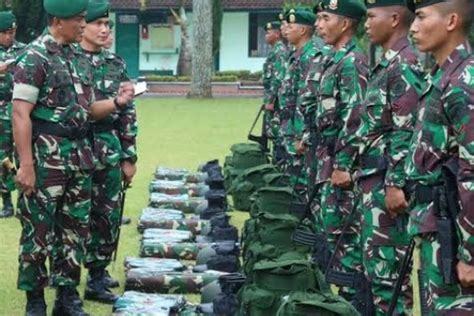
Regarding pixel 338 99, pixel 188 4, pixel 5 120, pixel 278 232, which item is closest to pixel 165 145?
pixel 5 120

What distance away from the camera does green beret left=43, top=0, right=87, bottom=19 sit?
19.6 ft

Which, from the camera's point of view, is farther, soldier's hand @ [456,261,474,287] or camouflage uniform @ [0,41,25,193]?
camouflage uniform @ [0,41,25,193]

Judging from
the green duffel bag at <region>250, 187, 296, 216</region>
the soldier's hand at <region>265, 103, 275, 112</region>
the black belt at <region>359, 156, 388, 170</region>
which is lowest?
the green duffel bag at <region>250, 187, 296, 216</region>

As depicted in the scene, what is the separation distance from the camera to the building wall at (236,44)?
39.2m

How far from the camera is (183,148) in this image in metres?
16.1

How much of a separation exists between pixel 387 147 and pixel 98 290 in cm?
247

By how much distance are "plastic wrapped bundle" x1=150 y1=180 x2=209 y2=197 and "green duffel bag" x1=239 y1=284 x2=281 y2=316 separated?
5.32 m

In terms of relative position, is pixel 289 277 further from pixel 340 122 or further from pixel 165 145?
pixel 165 145

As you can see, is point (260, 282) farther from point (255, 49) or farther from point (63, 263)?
point (255, 49)

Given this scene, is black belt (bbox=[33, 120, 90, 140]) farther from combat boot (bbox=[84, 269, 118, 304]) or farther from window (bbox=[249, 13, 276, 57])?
window (bbox=[249, 13, 276, 57])

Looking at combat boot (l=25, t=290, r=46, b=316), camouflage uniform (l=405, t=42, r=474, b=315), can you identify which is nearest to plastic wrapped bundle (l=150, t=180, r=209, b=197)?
combat boot (l=25, t=290, r=46, b=316)

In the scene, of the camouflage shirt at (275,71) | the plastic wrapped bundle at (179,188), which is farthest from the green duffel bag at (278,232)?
the camouflage shirt at (275,71)

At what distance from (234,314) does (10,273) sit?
7.72ft

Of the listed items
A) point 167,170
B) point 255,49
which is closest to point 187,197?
point 167,170
